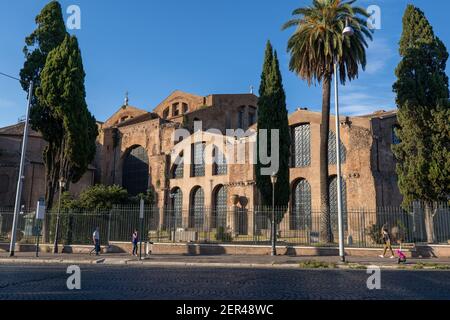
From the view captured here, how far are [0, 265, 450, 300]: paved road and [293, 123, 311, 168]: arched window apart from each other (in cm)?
2312

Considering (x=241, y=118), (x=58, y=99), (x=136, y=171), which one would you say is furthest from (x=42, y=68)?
(x=241, y=118)

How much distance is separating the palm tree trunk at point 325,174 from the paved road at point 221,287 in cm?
898

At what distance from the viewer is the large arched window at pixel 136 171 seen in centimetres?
4959

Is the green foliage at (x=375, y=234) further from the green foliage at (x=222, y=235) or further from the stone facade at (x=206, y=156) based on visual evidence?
the green foliage at (x=222, y=235)

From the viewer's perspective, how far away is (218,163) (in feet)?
→ 138

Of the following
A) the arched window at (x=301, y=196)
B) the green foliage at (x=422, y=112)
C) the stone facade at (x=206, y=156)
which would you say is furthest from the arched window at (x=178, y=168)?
the green foliage at (x=422, y=112)

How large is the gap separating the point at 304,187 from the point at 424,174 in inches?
556

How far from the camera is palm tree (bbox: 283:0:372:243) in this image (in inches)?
924

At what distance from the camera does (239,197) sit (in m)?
37.3

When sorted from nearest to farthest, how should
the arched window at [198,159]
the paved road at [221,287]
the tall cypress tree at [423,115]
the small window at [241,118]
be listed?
the paved road at [221,287] → the tall cypress tree at [423,115] → the arched window at [198,159] → the small window at [241,118]

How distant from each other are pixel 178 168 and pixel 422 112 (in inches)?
1142

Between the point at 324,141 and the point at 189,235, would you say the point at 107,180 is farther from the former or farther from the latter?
the point at 324,141

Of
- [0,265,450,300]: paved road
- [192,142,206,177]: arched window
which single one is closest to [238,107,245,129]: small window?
[192,142,206,177]: arched window

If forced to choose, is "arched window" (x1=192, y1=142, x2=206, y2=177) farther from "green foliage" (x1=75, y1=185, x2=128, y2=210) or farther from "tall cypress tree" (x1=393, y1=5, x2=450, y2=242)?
"tall cypress tree" (x1=393, y1=5, x2=450, y2=242)
